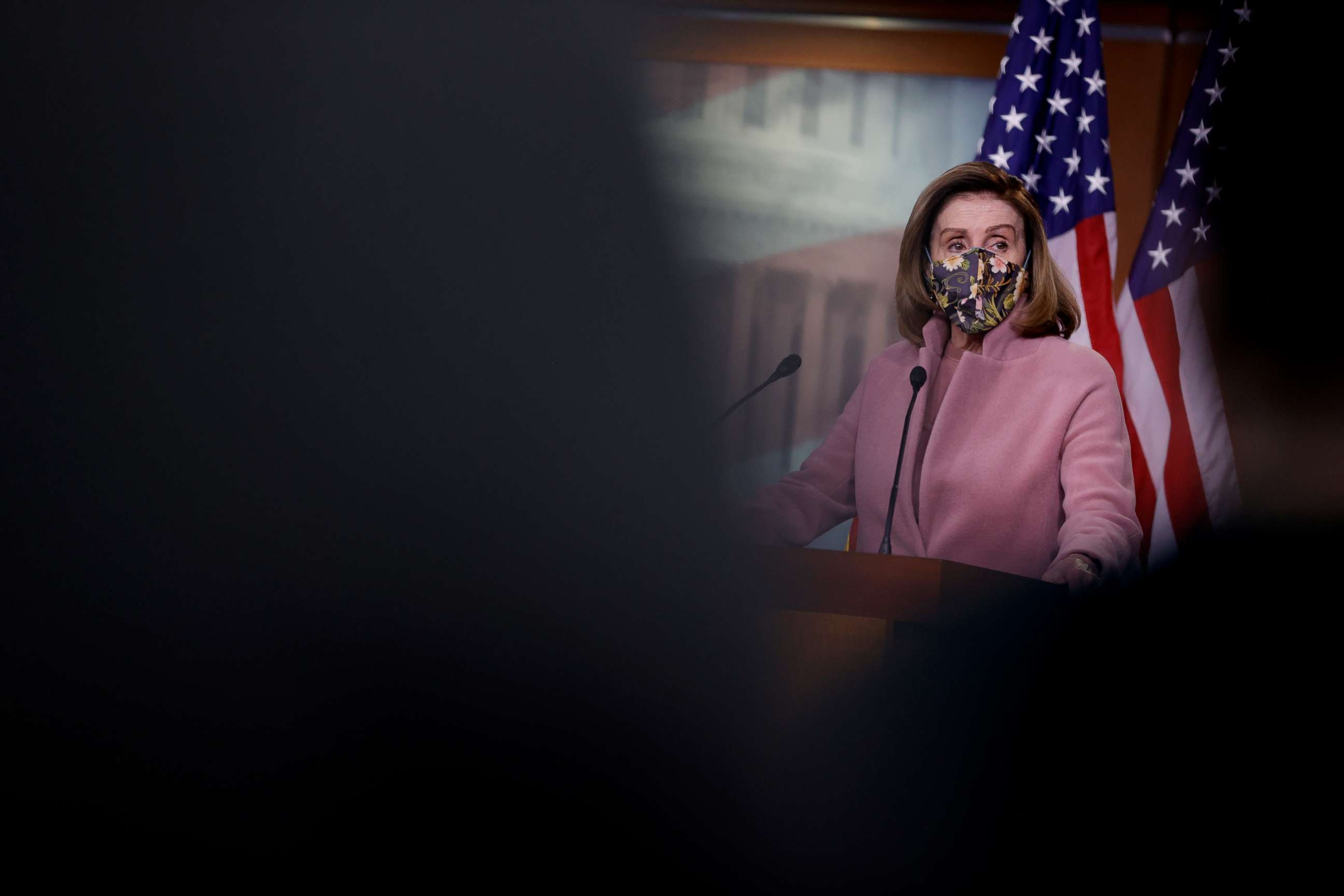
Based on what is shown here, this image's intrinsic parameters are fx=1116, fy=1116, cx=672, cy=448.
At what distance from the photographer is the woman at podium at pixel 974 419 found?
1581 mm

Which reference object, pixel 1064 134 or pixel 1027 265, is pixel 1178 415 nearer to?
pixel 1064 134

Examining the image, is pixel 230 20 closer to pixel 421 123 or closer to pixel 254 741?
pixel 421 123

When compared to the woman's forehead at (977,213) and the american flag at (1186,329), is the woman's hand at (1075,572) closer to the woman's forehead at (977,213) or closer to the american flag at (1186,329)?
the woman's forehead at (977,213)

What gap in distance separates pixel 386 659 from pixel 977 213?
115 centimetres

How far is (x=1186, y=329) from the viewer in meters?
2.52

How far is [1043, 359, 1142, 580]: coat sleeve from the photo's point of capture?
135 centimetres

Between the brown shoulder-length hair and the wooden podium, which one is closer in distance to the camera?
the wooden podium

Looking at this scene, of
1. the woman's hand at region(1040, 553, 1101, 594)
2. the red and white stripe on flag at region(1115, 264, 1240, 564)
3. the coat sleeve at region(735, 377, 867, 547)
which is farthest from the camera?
the red and white stripe on flag at region(1115, 264, 1240, 564)

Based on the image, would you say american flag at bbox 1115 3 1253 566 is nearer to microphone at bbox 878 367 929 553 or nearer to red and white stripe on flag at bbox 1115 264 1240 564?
red and white stripe on flag at bbox 1115 264 1240 564

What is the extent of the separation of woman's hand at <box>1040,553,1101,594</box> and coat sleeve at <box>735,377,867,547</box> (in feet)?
1.42

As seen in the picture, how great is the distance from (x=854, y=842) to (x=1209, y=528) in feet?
5.92

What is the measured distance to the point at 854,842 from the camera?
993mm

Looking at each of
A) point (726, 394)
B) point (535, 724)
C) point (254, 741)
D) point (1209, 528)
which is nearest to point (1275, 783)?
point (535, 724)

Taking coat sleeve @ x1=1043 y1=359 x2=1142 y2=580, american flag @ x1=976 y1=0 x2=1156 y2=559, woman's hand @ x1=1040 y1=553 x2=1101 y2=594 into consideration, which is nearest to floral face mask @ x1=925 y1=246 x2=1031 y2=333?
coat sleeve @ x1=1043 y1=359 x2=1142 y2=580
